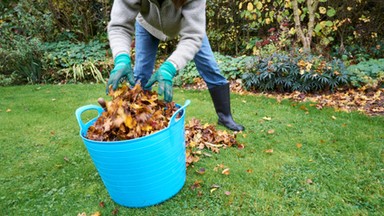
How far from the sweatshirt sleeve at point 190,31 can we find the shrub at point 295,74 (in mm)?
2325

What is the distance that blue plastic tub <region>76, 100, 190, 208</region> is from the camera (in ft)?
4.88

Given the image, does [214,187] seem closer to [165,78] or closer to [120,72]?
[165,78]

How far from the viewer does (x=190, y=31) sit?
1.82m

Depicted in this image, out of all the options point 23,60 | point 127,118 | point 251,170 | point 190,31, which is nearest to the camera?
point 127,118

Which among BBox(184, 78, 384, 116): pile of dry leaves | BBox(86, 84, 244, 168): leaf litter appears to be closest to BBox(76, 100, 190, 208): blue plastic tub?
BBox(86, 84, 244, 168): leaf litter

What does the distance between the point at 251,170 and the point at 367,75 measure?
9.11ft

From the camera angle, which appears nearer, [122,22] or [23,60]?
[122,22]

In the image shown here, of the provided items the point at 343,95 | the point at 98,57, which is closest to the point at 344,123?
the point at 343,95

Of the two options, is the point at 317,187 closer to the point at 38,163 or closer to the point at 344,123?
the point at 344,123

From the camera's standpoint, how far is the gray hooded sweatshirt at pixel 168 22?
1.80 m

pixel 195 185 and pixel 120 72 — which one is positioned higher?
pixel 120 72

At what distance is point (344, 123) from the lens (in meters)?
2.79

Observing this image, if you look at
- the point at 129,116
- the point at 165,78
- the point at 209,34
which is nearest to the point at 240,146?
the point at 165,78

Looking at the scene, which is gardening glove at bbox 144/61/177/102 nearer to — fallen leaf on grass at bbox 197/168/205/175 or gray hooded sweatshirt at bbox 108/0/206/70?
gray hooded sweatshirt at bbox 108/0/206/70
